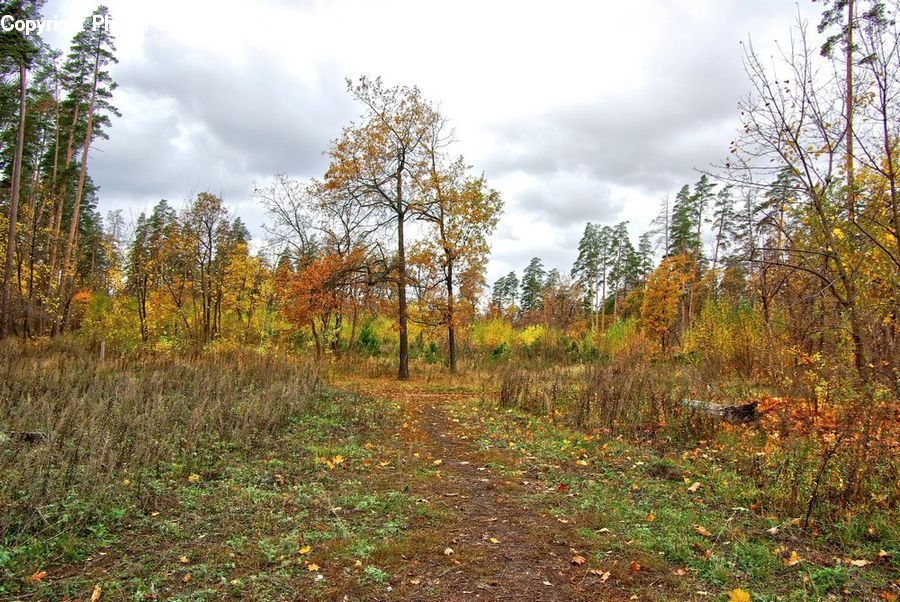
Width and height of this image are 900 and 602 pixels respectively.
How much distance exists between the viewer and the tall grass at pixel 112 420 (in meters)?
4.49

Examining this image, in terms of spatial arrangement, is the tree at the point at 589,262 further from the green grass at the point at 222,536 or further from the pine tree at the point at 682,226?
the green grass at the point at 222,536

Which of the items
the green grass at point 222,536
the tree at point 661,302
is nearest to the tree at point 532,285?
the tree at point 661,302

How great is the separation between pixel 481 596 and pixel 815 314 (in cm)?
680

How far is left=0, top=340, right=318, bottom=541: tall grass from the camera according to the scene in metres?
4.49

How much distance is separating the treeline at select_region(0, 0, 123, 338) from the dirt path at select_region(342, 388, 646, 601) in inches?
708

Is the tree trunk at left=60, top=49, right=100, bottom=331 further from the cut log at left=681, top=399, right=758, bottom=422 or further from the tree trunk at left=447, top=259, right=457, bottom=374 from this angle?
the cut log at left=681, top=399, right=758, bottom=422

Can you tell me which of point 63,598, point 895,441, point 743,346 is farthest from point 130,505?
point 743,346

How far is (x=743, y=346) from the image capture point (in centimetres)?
1309

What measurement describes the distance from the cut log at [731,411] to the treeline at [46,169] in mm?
20402

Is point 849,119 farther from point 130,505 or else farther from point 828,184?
point 130,505

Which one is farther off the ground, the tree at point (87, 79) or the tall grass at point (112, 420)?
the tree at point (87, 79)

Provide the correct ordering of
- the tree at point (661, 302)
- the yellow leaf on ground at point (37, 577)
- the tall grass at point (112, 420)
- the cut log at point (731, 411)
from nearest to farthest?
the yellow leaf on ground at point (37, 577) → the tall grass at point (112, 420) → the cut log at point (731, 411) → the tree at point (661, 302)

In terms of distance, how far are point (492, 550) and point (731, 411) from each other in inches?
→ 241

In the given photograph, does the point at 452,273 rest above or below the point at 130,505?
above
